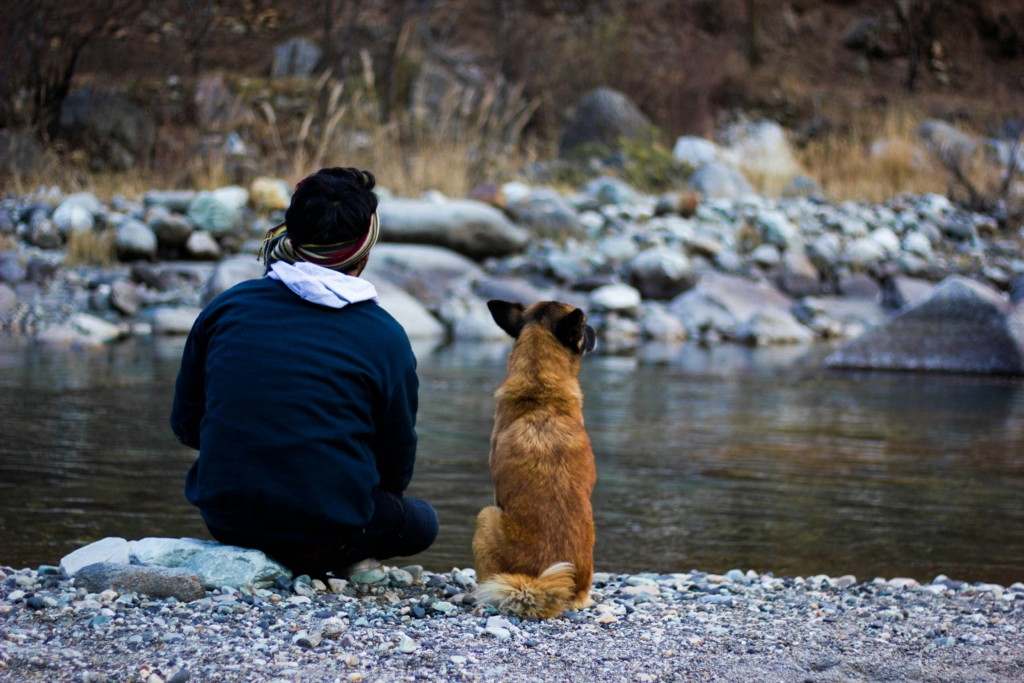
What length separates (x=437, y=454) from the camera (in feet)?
19.0

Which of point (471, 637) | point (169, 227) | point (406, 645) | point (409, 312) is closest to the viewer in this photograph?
point (406, 645)

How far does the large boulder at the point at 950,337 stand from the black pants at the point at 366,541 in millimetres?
7476

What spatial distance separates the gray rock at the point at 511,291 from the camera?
1178 cm

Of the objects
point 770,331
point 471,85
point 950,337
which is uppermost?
point 471,85

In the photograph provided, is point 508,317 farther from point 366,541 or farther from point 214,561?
point 214,561

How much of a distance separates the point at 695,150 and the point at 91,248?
11090mm

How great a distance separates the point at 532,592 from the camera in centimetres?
289

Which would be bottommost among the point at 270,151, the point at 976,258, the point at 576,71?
the point at 976,258

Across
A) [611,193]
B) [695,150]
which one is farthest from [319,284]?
[695,150]

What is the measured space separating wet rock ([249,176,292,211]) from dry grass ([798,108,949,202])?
377 inches

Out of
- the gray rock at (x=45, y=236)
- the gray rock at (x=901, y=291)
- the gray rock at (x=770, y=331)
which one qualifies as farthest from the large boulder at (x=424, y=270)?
the gray rock at (x=901, y=291)

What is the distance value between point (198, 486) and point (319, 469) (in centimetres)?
38

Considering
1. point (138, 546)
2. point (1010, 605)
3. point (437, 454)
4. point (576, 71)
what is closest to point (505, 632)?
point (138, 546)

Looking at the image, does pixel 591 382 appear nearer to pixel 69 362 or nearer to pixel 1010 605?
pixel 69 362
